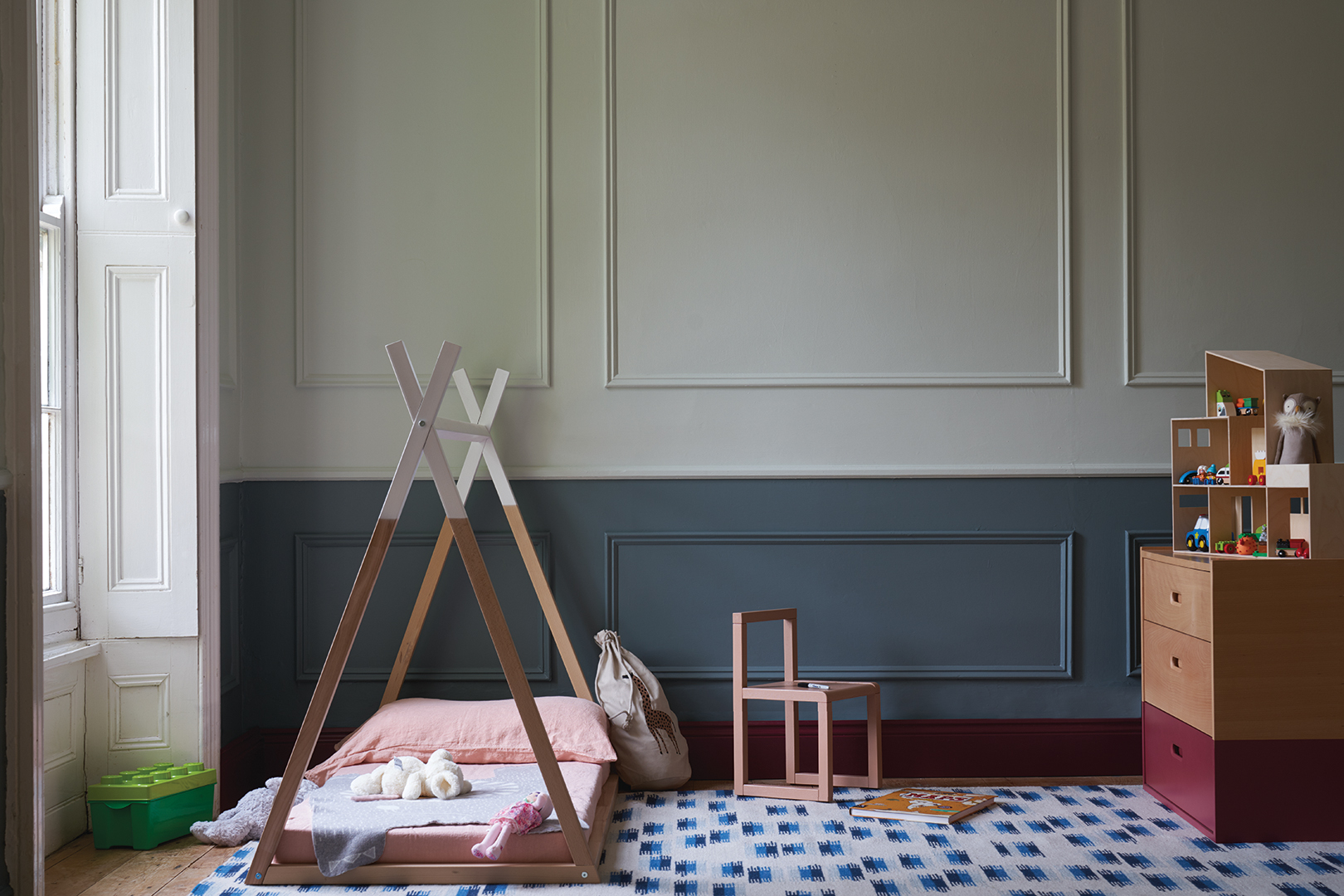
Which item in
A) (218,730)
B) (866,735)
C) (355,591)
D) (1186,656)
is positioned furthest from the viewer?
(866,735)

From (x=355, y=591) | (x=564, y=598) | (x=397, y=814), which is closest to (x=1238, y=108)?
(x=564, y=598)

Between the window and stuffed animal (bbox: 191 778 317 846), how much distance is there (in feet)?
2.18

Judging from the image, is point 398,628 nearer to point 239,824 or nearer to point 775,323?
point 239,824

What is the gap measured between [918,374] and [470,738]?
5.91 ft

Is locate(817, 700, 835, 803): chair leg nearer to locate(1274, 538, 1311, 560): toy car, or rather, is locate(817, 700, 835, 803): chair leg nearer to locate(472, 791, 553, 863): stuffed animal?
locate(472, 791, 553, 863): stuffed animal

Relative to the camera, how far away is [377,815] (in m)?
2.22

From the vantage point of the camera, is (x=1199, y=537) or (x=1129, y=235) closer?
(x=1199, y=537)

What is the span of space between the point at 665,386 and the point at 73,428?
1719mm

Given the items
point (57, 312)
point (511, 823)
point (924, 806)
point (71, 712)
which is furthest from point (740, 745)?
point (57, 312)

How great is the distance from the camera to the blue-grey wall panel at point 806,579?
2.97 m

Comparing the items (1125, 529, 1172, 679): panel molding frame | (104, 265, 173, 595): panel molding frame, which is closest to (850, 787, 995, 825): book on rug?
(1125, 529, 1172, 679): panel molding frame

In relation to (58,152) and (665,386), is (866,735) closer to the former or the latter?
(665,386)

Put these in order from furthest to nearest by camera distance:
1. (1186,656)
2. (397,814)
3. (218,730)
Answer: (218,730) → (1186,656) → (397,814)

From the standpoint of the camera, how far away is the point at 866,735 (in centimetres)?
290
